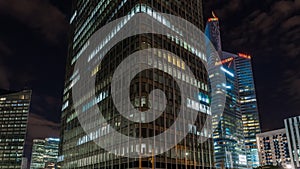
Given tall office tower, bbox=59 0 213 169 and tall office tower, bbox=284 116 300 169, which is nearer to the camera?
tall office tower, bbox=59 0 213 169

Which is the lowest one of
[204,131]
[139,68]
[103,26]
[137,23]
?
[204,131]

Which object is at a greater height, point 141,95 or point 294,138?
point 141,95

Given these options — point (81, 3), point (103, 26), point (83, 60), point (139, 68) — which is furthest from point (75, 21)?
point (139, 68)

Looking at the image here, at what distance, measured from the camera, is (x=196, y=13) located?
85250 millimetres

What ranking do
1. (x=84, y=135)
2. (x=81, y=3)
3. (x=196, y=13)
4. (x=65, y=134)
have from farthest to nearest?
(x=81, y=3) → (x=65, y=134) → (x=196, y=13) → (x=84, y=135)

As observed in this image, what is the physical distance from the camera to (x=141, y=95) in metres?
58.3

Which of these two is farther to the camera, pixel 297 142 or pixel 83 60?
pixel 297 142

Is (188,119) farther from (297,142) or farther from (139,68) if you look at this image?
(297,142)

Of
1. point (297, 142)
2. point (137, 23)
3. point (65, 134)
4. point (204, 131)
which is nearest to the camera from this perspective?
point (137, 23)

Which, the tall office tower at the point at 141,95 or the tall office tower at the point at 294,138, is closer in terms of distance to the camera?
the tall office tower at the point at 141,95

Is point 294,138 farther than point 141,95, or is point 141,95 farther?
point 294,138

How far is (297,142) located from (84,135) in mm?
149726

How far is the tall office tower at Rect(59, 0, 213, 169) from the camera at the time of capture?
5828 cm

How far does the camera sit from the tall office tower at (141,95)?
191 feet
